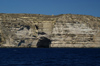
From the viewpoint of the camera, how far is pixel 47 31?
89.4 m

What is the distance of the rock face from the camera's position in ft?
288

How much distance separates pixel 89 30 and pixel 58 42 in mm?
13528

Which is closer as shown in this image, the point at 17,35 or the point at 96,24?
the point at 17,35

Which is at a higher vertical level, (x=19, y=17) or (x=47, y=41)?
(x=19, y=17)

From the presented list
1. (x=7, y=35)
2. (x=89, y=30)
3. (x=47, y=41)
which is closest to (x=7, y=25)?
(x=7, y=35)

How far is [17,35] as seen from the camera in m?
87.5

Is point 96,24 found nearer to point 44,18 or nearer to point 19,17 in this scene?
point 44,18

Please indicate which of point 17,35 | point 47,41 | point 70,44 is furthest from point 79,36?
point 17,35

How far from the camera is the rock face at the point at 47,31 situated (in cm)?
8769
